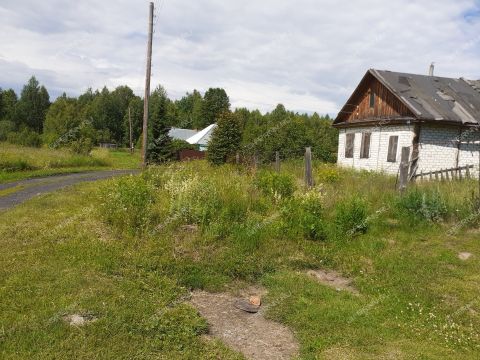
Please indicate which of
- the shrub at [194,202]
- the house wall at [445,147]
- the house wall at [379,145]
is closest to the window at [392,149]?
the house wall at [379,145]

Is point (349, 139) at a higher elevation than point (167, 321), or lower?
higher

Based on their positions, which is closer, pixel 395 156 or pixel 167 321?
pixel 167 321

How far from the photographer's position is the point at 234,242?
22.8ft

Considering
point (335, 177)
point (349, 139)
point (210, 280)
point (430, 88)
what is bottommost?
point (210, 280)

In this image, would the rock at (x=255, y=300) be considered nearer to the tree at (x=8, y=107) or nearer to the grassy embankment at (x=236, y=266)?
the grassy embankment at (x=236, y=266)

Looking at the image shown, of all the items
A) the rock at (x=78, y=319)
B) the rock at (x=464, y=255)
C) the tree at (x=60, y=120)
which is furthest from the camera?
the tree at (x=60, y=120)

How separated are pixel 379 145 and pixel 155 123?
17.6 m

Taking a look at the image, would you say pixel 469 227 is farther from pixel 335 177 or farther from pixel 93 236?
pixel 93 236

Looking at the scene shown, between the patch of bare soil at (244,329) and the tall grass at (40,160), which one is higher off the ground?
the tall grass at (40,160)

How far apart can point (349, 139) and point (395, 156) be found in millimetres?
4327

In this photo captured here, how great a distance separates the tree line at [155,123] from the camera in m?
27.3

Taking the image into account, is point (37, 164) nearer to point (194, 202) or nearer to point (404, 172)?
point (194, 202)

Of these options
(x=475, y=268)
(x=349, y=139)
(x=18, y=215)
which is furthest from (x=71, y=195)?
(x=349, y=139)

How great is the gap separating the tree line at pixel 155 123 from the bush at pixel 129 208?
878 cm
